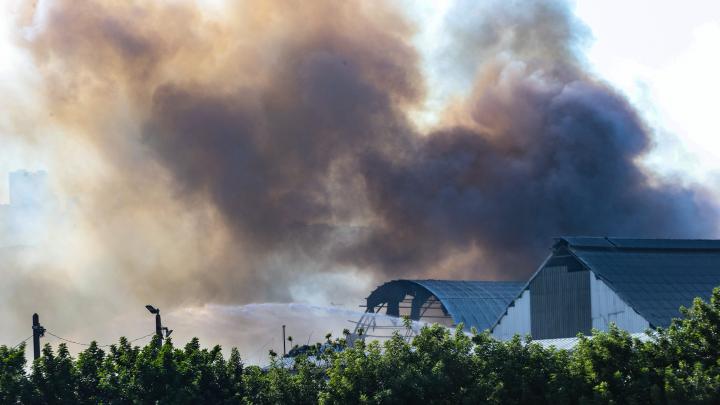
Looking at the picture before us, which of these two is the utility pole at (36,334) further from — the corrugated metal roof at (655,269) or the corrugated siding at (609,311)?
the corrugated siding at (609,311)

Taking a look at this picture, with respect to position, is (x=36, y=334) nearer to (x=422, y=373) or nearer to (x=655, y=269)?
(x=422, y=373)

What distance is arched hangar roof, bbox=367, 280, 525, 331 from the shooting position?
121m

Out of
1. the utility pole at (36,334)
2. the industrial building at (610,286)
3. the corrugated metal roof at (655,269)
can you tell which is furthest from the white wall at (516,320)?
the utility pole at (36,334)

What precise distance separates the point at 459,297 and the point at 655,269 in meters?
32.3

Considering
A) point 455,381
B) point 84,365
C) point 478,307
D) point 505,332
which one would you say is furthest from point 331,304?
point 455,381

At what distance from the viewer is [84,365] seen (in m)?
67.6

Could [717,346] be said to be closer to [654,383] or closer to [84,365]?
[654,383]

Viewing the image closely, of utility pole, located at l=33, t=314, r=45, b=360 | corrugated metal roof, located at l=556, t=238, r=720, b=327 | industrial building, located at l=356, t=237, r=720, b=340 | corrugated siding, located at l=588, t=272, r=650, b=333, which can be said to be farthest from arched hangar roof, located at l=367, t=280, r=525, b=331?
utility pole, located at l=33, t=314, r=45, b=360

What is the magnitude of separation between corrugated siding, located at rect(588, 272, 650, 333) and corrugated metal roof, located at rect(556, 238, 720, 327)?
0.49 meters

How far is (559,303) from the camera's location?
94500 mm

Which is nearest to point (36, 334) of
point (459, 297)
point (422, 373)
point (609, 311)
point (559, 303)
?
point (422, 373)

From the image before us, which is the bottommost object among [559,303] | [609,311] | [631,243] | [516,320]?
[609,311]

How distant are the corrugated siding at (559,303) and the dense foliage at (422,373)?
29830 mm

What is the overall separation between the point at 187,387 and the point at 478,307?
6223cm
